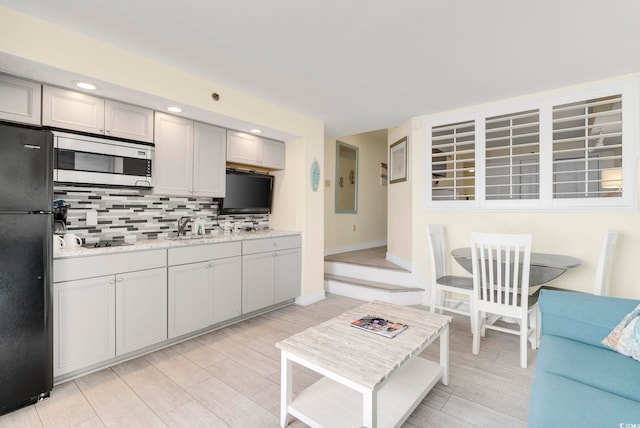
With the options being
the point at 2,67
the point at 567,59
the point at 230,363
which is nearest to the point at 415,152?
the point at 567,59

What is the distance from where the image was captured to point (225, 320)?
3123mm

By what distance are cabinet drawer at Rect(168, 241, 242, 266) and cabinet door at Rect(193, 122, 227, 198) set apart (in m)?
0.60

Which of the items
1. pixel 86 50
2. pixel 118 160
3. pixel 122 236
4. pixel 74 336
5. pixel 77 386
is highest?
pixel 86 50

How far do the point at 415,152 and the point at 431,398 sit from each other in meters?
2.91

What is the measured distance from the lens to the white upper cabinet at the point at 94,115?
222cm

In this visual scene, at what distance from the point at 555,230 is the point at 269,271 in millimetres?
3105

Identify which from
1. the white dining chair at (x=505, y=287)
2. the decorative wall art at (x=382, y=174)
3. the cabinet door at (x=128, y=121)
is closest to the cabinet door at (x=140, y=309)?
the cabinet door at (x=128, y=121)

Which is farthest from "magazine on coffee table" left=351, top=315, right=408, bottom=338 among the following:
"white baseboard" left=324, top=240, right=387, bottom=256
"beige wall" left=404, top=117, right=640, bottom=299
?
"white baseboard" left=324, top=240, right=387, bottom=256

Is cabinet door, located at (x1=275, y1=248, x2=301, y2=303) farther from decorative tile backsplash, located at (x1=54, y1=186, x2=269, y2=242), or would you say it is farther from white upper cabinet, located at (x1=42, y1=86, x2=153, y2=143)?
white upper cabinet, located at (x1=42, y1=86, x2=153, y2=143)

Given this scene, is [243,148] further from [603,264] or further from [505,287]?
[603,264]

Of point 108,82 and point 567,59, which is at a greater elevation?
point 567,59

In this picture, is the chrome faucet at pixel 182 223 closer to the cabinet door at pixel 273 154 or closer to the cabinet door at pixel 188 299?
the cabinet door at pixel 188 299

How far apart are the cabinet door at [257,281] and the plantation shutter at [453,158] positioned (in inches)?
89.3

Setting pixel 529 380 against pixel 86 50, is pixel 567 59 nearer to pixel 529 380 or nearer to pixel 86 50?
pixel 529 380
